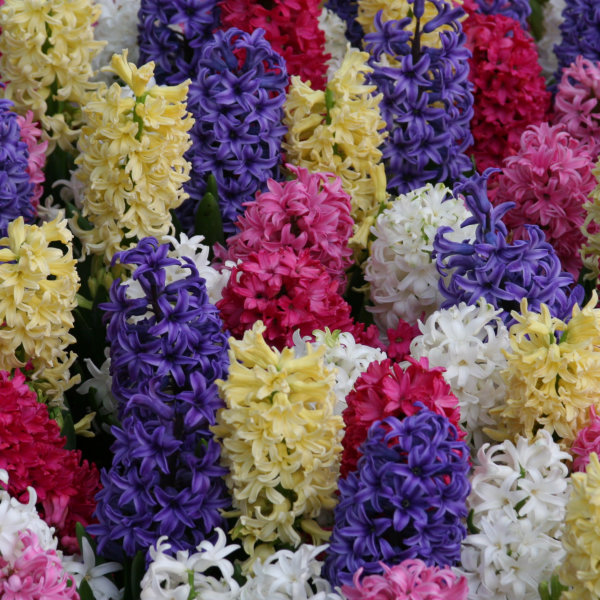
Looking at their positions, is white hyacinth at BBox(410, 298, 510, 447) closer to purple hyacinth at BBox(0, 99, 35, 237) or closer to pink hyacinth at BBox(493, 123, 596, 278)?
pink hyacinth at BBox(493, 123, 596, 278)

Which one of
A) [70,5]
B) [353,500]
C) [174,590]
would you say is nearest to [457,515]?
[353,500]

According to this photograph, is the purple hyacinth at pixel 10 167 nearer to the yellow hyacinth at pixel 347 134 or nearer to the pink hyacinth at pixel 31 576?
the yellow hyacinth at pixel 347 134

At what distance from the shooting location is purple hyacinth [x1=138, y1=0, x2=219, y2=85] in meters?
3.32

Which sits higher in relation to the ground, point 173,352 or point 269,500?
point 173,352

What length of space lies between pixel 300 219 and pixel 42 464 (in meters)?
0.84

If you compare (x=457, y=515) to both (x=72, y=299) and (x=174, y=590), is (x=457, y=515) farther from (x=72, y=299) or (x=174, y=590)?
(x=72, y=299)

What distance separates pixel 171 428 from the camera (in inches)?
87.1

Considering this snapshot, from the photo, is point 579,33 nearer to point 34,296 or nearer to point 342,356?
point 342,356

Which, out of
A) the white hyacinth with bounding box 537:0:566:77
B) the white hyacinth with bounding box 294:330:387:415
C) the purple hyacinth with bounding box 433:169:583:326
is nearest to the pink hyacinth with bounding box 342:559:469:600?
the white hyacinth with bounding box 294:330:387:415

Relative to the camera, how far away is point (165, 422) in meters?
2.22

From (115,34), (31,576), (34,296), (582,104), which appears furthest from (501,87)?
(31,576)

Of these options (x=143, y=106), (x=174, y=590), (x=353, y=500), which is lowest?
(x=174, y=590)

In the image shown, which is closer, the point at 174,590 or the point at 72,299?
the point at 174,590

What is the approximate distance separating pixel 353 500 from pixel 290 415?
0.19 m
